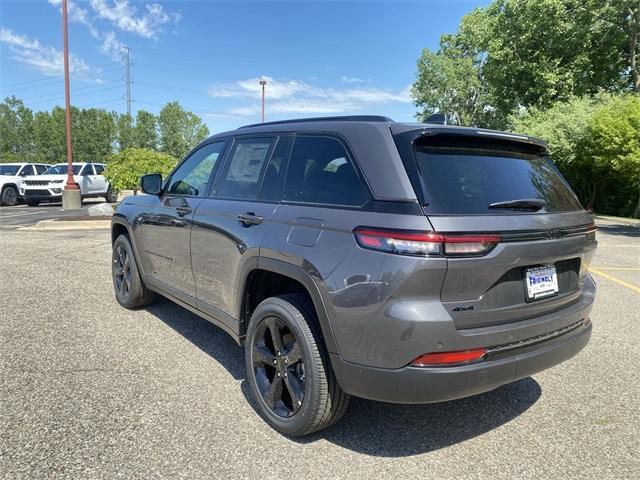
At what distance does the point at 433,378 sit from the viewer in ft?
7.28

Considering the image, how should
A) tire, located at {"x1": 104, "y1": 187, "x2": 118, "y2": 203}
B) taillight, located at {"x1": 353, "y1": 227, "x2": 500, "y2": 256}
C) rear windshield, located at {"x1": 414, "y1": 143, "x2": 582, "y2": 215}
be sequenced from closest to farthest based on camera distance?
taillight, located at {"x1": 353, "y1": 227, "x2": 500, "y2": 256}, rear windshield, located at {"x1": 414, "y1": 143, "x2": 582, "y2": 215}, tire, located at {"x1": 104, "y1": 187, "x2": 118, "y2": 203}

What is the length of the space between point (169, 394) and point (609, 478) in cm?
261

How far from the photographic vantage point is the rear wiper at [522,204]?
2.43 metres

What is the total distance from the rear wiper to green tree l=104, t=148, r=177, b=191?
14.1 m

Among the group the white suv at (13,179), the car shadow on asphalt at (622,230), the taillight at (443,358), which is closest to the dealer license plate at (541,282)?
the taillight at (443,358)

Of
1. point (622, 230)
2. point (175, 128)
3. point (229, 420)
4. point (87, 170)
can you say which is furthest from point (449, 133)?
point (175, 128)

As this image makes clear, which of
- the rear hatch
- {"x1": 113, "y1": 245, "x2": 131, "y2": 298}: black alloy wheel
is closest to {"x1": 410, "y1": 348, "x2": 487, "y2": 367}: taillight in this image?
the rear hatch

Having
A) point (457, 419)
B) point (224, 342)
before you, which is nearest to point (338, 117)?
point (457, 419)

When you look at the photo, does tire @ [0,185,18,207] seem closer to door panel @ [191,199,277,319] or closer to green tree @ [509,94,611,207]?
door panel @ [191,199,277,319]

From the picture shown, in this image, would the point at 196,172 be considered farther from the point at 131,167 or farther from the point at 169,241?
the point at 131,167

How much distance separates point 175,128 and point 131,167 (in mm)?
63256

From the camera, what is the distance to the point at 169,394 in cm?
321

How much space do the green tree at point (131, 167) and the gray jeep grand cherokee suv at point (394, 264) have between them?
13.1 metres

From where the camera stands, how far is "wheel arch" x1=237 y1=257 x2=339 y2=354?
2457 mm
